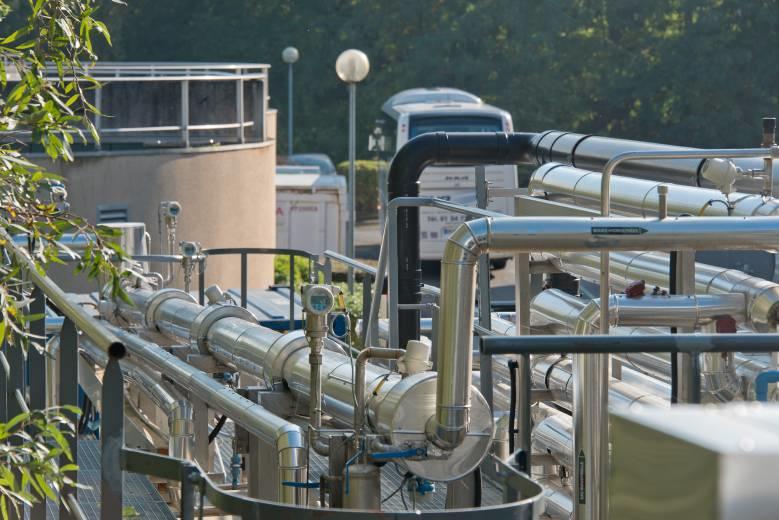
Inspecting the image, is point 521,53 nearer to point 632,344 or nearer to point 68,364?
point 68,364

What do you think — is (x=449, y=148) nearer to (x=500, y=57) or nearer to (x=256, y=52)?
(x=500, y=57)

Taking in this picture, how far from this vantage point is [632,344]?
3193 millimetres

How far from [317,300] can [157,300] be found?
3.24 m

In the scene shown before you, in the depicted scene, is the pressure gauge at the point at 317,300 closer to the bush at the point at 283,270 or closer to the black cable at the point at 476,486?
the black cable at the point at 476,486

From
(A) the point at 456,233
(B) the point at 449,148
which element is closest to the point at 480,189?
(B) the point at 449,148

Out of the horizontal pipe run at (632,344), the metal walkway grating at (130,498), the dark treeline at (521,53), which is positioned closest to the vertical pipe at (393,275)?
the metal walkway grating at (130,498)

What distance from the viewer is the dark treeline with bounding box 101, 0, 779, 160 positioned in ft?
133

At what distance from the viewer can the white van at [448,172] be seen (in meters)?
24.0

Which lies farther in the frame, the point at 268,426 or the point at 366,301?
the point at 366,301

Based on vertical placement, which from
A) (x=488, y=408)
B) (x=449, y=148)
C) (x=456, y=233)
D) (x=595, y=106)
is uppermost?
(x=595, y=106)

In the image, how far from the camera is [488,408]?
4.37 meters

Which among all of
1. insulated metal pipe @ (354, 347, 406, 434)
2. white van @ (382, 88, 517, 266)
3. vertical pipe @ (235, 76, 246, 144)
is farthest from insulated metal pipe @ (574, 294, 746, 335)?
white van @ (382, 88, 517, 266)

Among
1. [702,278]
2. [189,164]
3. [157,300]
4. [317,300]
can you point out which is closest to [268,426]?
[317,300]

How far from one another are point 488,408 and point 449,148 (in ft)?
15.7
